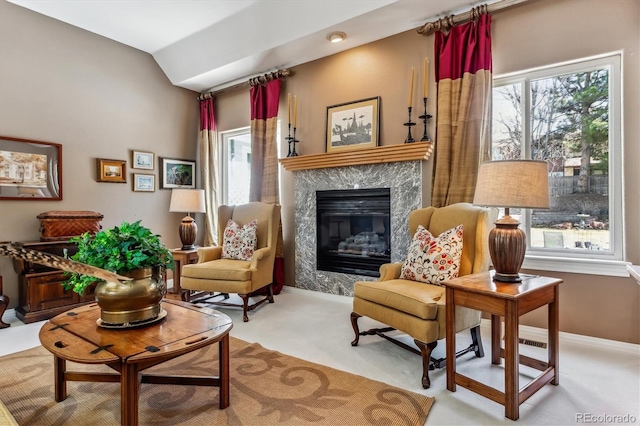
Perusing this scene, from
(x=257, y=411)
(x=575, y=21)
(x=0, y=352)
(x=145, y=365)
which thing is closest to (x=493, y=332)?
(x=257, y=411)

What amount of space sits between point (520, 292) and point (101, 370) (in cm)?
258

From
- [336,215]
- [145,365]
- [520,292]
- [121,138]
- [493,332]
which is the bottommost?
[493,332]

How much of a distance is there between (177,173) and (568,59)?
454 centimetres

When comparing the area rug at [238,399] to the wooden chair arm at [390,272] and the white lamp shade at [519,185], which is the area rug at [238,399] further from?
the white lamp shade at [519,185]

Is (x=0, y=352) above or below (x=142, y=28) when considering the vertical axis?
below

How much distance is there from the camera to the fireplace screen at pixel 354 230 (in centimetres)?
371

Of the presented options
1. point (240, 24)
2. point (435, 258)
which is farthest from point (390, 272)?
point (240, 24)

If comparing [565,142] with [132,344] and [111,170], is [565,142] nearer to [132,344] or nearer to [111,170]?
[132,344]

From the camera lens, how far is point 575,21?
269cm

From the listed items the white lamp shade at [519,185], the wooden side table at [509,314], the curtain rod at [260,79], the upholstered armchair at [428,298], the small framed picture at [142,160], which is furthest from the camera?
the small framed picture at [142,160]

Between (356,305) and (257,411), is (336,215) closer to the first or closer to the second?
(356,305)

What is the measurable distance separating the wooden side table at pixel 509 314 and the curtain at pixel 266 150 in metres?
2.60

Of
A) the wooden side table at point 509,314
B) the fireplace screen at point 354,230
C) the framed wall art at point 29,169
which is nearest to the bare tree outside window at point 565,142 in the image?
the wooden side table at point 509,314

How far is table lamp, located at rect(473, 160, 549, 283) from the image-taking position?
1.98 meters
